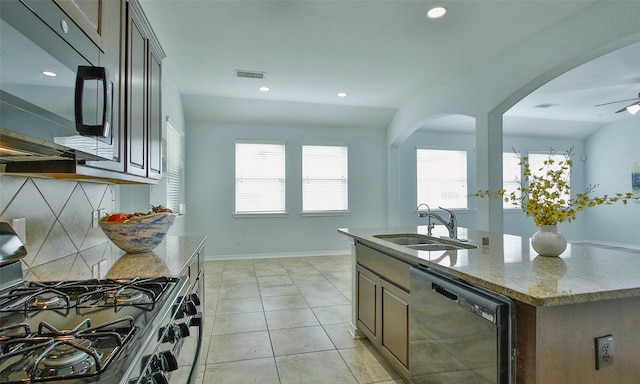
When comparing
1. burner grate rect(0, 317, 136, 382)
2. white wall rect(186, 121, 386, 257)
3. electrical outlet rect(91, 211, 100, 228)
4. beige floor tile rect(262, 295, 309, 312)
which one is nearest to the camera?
burner grate rect(0, 317, 136, 382)

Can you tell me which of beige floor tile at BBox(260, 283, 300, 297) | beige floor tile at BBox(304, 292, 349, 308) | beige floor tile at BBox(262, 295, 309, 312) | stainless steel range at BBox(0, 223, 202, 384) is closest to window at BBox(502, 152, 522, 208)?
beige floor tile at BBox(304, 292, 349, 308)

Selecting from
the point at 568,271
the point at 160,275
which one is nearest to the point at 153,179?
the point at 160,275

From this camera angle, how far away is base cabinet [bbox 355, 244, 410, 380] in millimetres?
1928

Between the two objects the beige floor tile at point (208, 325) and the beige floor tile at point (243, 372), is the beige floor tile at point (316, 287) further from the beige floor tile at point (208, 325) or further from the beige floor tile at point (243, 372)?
the beige floor tile at point (243, 372)

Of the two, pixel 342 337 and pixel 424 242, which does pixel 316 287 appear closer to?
pixel 342 337

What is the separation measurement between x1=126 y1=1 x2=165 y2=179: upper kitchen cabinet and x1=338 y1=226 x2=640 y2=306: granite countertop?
62.4 inches

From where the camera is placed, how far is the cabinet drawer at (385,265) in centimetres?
190

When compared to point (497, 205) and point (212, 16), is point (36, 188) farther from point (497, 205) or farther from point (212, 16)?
point (497, 205)

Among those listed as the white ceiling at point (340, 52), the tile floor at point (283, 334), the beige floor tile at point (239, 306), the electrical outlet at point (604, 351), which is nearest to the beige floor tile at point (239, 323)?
the tile floor at point (283, 334)

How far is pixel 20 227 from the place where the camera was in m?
1.42

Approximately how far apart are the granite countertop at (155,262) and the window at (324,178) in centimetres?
412

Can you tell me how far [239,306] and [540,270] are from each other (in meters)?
2.92

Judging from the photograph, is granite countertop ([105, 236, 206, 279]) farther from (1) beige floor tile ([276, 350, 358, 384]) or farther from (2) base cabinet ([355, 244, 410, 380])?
(2) base cabinet ([355, 244, 410, 380])

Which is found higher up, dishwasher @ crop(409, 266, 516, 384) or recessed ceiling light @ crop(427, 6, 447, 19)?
recessed ceiling light @ crop(427, 6, 447, 19)
